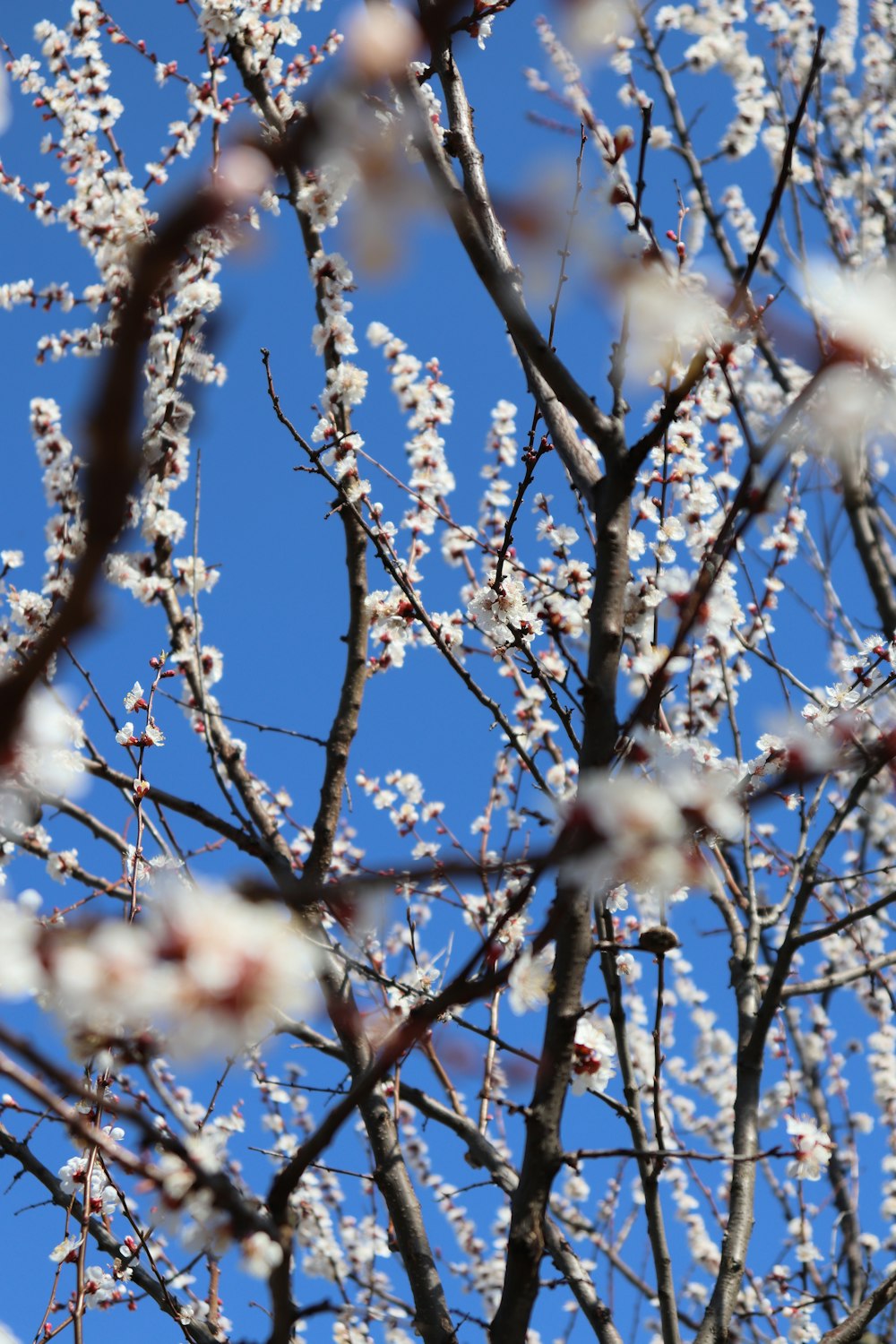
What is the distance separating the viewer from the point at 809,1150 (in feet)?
8.21

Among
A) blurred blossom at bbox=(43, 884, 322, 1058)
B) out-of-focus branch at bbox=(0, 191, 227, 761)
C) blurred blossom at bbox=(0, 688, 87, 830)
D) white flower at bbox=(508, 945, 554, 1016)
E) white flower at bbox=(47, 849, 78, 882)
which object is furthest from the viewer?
white flower at bbox=(47, 849, 78, 882)

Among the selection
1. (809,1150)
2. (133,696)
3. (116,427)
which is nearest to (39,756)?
(133,696)

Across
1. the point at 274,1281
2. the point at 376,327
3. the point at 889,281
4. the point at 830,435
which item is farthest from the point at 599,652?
the point at 376,327

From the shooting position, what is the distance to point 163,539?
3.89 meters

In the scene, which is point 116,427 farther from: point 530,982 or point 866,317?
point 530,982

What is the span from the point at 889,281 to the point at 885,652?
5.33 feet

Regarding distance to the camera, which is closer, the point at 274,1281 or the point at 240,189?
the point at 240,189

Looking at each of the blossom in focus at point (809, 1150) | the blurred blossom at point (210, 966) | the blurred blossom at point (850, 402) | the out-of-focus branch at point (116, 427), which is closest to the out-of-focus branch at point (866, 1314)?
the blossom in focus at point (809, 1150)

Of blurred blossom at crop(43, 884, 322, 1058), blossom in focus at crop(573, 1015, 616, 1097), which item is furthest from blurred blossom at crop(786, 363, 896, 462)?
blossom in focus at crop(573, 1015, 616, 1097)

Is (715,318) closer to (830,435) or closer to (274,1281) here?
(830,435)

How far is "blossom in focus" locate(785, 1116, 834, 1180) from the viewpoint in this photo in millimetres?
2512

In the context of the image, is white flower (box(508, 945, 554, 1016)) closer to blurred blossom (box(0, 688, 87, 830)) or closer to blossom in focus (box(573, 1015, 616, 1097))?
blossom in focus (box(573, 1015, 616, 1097))

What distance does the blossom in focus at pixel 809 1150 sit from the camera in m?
2.51

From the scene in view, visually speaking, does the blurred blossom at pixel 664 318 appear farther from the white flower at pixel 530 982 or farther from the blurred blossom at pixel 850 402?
the white flower at pixel 530 982
